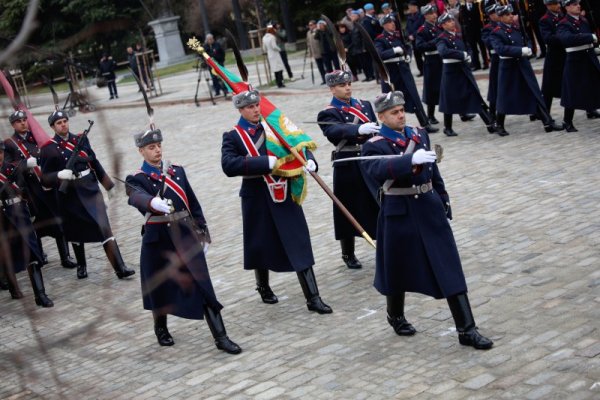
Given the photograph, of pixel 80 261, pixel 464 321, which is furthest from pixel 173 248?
pixel 80 261

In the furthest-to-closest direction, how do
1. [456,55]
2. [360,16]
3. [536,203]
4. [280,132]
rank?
[360,16], [456,55], [536,203], [280,132]

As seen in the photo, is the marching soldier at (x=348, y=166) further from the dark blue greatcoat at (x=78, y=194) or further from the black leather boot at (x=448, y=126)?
the black leather boot at (x=448, y=126)

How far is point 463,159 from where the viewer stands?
44.6 feet

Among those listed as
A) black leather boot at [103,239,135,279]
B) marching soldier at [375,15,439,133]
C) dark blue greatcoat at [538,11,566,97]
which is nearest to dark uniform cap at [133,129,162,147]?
black leather boot at [103,239,135,279]

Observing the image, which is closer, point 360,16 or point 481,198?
point 481,198

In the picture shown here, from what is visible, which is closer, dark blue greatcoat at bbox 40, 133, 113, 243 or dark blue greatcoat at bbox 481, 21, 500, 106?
dark blue greatcoat at bbox 40, 133, 113, 243

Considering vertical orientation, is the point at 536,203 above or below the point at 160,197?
below

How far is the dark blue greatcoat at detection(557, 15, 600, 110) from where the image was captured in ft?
44.8

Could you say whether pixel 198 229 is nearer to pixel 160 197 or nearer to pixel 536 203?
pixel 160 197

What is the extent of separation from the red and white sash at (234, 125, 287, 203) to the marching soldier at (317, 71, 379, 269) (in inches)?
35.7

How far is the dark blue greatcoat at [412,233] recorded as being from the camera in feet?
22.4

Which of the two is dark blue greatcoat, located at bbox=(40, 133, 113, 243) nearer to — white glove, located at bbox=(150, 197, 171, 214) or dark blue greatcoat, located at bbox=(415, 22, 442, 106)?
white glove, located at bbox=(150, 197, 171, 214)

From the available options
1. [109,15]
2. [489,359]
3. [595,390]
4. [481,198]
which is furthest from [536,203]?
[109,15]

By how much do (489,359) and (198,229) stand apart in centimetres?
270
